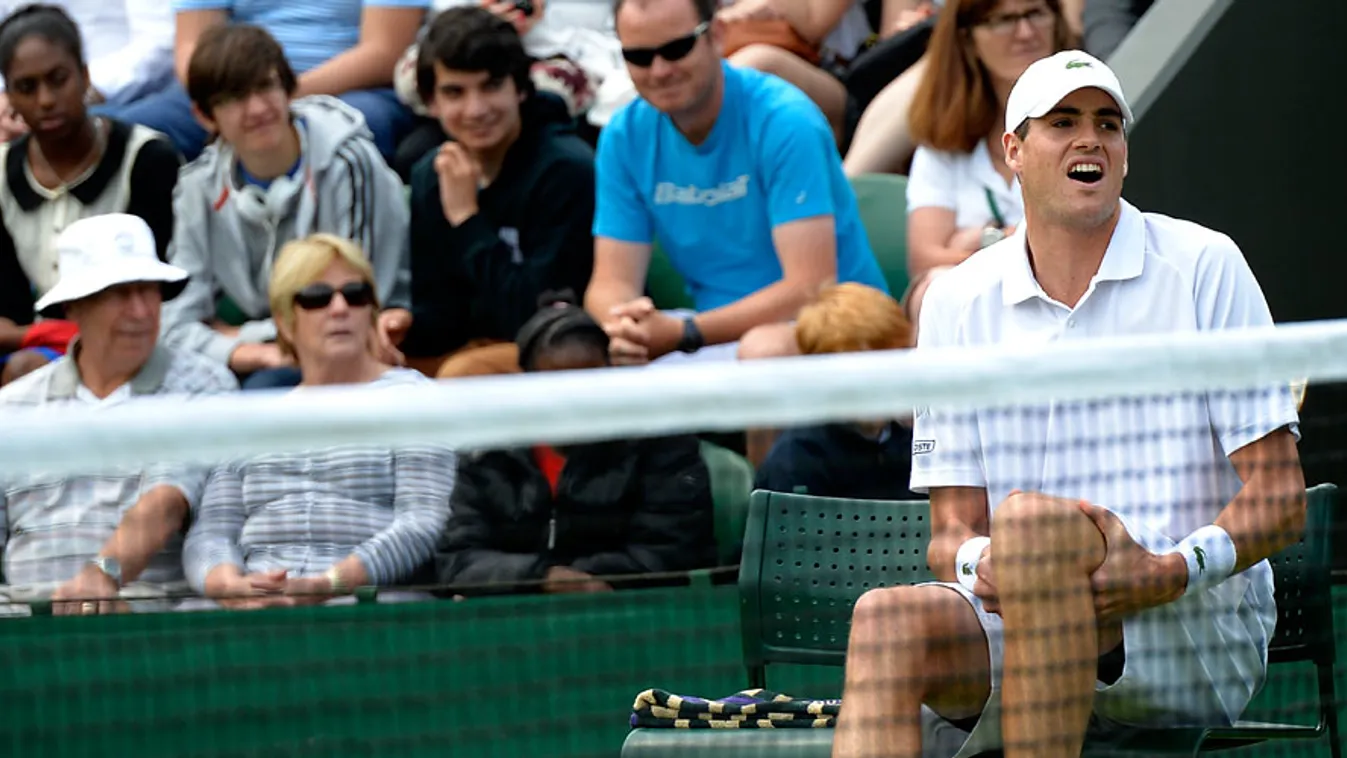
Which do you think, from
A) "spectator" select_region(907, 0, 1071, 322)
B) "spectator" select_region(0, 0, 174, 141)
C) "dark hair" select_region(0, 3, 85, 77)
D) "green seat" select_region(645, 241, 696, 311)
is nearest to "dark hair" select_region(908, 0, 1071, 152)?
"spectator" select_region(907, 0, 1071, 322)

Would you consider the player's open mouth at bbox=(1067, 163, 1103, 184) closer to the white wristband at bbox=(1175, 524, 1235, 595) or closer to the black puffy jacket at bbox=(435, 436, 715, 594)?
the white wristband at bbox=(1175, 524, 1235, 595)

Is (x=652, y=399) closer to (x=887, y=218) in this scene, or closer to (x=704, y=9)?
(x=704, y=9)

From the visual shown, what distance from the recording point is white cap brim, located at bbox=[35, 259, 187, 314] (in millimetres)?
5539

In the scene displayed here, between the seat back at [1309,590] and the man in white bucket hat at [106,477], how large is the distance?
2355 mm

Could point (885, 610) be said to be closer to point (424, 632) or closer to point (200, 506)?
point (424, 632)

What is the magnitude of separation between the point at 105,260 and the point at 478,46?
48.8 inches

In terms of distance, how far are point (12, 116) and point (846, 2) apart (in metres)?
2.89

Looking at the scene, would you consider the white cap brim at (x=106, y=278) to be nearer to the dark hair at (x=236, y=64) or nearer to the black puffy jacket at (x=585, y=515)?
the dark hair at (x=236, y=64)

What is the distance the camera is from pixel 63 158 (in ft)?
21.6

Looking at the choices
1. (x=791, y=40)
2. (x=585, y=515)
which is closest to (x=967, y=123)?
(x=791, y=40)

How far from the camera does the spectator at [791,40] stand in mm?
6578

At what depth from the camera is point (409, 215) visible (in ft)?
21.0

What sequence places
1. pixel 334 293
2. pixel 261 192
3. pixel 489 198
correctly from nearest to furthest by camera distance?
1. pixel 334 293
2. pixel 489 198
3. pixel 261 192

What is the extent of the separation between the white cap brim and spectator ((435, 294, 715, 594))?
1147mm
